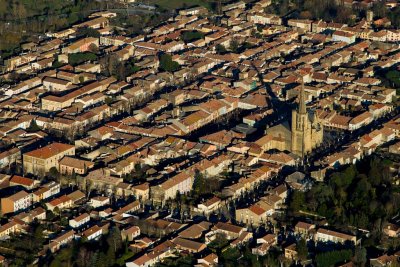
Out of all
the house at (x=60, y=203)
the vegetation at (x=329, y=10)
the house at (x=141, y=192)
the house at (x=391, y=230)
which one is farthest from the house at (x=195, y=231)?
the vegetation at (x=329, y=10)

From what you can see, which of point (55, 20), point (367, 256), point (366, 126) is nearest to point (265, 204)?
point (367, 256)

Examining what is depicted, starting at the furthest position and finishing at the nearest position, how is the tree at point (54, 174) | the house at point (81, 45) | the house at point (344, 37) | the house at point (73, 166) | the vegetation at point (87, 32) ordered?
the vegetation at point (87, 32) → the house at point (344, 37) → the house at point (81, 45) → the house at point (73, 166) → the tree at point (54, 174)

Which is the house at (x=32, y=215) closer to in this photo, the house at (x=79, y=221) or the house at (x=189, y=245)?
the house at (x=79, y=221)

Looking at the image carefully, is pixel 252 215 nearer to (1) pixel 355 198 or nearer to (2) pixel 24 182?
(1) pixel 355 198

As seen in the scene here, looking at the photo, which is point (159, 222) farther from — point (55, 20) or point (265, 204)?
point (55, 20)

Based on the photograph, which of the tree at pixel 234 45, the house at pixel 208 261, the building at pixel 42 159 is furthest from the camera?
the tree at pixel 234 45

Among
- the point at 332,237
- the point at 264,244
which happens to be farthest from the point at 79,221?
the point at 332,237

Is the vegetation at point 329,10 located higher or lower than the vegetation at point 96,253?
higher

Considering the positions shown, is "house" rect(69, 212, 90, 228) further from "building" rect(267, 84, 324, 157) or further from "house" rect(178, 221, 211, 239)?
"building" rect(267, 84, 324, 157)

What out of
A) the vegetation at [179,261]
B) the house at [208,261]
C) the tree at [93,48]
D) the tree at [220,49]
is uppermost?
the tree at [93,48]

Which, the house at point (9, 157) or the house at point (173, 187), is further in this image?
the house at point (9, 157)

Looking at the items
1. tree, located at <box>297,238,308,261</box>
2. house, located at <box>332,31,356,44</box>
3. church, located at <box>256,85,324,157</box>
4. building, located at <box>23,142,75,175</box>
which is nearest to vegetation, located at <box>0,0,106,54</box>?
house, located at <box>332,31,356,44</box>
